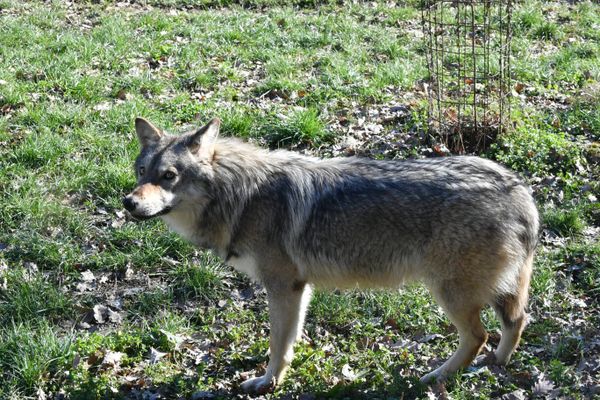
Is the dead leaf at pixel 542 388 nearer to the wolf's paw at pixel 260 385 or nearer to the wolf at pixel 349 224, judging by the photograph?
the wolf at pixel 349 224

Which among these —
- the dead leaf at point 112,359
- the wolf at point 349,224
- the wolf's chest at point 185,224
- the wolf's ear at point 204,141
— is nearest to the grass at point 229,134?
the dead leaf at point 112,359

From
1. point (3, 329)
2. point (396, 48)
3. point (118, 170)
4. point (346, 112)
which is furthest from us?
point (396, 48)

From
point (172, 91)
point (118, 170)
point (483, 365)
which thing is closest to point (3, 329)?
point (118, 170)

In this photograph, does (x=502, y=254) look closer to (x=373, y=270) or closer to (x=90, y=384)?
(x=373, y=270)

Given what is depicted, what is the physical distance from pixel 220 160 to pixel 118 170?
274 cm

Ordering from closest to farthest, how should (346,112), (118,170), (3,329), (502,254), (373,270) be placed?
(502,254), (373,270), (3,329), (118,170), (346,112)

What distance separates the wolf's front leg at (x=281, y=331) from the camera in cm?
504

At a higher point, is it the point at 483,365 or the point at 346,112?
the point at 346,112

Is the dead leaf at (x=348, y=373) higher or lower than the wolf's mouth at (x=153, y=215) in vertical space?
lower

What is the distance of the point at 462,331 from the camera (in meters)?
4.93

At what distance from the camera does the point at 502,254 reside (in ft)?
15.5

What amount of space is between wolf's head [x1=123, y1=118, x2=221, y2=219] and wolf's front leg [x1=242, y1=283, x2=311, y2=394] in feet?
2.91

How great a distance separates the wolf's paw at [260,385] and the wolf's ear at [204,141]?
5.30 feet

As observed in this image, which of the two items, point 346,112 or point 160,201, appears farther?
point 346,112
